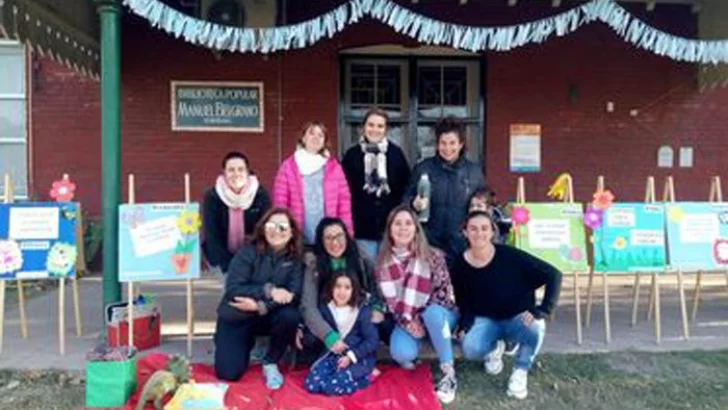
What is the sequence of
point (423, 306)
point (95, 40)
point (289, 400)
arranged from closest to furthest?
1. point (289, 400)
2. point (423, 306)
3. point (95, 40)

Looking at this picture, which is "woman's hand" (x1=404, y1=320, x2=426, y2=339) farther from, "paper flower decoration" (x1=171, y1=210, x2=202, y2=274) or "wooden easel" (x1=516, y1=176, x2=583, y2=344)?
"paper flower decoration" (x1=171, y1=210, x2=202, y2=274)

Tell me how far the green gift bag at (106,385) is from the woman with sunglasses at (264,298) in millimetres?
686

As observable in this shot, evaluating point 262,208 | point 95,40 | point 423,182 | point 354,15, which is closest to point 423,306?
point 423,182

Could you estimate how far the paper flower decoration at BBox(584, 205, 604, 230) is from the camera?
20.1 ft

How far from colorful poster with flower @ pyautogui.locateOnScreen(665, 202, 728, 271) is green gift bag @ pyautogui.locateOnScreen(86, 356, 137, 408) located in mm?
4531

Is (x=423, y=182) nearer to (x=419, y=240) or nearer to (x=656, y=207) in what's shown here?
(x=419, y=240)

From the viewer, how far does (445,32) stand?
238 inches

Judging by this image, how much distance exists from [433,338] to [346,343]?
612mm

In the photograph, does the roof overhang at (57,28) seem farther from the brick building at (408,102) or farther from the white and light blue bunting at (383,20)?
the brick building at (408,102)

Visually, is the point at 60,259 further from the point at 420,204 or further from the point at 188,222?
the point at 420,204

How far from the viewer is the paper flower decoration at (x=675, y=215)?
6289 millimetres

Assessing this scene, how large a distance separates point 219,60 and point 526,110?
4311 mm

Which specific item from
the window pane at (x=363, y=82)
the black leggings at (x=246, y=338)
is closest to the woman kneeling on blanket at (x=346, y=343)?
the black leggings at (x=246, y=338)

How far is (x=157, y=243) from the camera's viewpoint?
→ 18.8 feet
